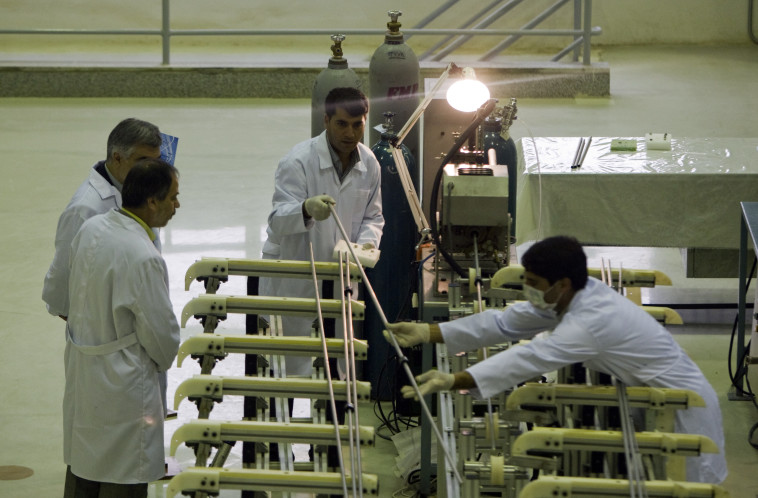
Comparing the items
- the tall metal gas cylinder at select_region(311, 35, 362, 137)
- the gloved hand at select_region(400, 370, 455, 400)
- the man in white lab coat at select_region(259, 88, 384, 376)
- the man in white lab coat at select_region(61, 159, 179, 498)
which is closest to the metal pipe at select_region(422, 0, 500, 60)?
the tall metal gas cylinder at select_region(311, 35, 362, 137)

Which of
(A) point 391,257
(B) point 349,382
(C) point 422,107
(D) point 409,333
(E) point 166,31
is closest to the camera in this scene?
(B) point 349,382

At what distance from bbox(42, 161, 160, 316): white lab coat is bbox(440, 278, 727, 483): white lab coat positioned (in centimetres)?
153

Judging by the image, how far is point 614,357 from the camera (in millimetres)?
3133

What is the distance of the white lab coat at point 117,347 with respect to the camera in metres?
3.47

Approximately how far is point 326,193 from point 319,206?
39 cm

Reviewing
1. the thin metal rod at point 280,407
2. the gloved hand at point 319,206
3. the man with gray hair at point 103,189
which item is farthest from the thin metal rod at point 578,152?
the man with gray hair at point 103,189

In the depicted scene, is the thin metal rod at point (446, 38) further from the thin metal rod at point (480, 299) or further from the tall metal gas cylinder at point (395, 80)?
the thin metal rod at point (480, 299)

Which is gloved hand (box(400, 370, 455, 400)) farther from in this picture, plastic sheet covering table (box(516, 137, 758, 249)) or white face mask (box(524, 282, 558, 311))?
plastic sheet covering table (box(516, 137, 758, 249))

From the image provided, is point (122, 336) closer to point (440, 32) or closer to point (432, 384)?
point (432, 384)

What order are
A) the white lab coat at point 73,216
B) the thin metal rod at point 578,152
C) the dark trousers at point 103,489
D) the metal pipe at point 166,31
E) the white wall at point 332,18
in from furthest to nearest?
the white wall at point 332,18, the metal pipe at point 166,31, the thin metal rod at point 578,152, the white lab coat at point 73,216, the dark trousers at point 103,489

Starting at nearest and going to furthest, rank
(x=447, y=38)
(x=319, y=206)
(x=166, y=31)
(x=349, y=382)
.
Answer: (x=349, y=382), (x=319, y=206), (x=166, y=31), (x=447, y=38)

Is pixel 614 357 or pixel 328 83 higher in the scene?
pixel 328 83

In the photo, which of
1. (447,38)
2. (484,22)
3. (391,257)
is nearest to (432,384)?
(391,257)

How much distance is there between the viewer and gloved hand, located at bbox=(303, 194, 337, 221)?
404 cm
